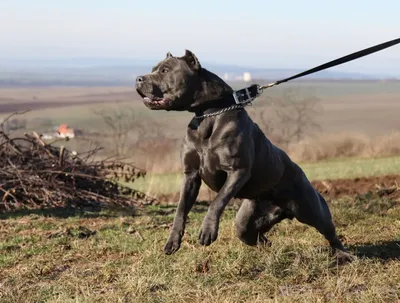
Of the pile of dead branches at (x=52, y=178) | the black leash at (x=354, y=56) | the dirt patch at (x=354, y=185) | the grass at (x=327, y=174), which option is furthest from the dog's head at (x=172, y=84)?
the grass at (x=327, y=174)

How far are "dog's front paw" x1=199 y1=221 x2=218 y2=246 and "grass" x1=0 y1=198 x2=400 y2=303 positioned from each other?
301 mm

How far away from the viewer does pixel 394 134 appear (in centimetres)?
2136

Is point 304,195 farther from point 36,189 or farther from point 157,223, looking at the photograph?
point 36,189

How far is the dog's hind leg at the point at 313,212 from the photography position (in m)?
5.55

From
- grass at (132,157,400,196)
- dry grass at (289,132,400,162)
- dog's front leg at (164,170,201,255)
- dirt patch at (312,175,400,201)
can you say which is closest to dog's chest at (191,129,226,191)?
dog's front leg at (164,170,201,255)

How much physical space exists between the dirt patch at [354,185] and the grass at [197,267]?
406cm

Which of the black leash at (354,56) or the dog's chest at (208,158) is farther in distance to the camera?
the black leash at (354,56)

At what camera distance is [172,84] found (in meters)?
4.82

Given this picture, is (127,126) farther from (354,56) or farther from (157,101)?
(157,101)

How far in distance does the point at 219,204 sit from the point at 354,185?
8.52 meters

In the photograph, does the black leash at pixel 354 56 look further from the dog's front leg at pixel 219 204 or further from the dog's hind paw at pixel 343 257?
the dog's hind paw at pixel 343 257

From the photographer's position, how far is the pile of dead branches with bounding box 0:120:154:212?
10203 millimetres

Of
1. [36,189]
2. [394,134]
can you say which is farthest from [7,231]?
[394,134]

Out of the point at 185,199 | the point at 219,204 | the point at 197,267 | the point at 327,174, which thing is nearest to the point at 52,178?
the point at 197,267
